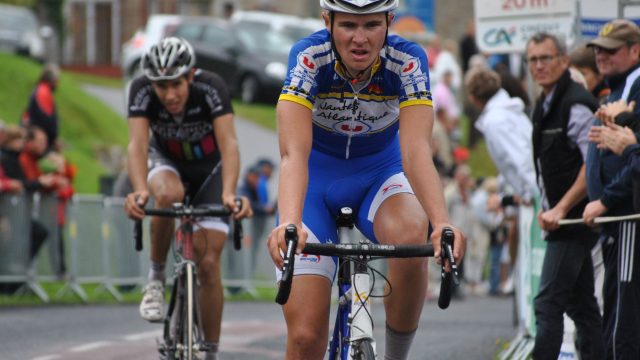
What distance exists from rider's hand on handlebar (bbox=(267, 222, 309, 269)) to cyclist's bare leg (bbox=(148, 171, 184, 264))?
3843 millimetres

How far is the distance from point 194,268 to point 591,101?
2833mm

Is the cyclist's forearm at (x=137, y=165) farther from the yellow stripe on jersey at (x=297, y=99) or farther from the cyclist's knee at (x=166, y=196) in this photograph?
the yellow stripe on jersey at (x=297, y=99)

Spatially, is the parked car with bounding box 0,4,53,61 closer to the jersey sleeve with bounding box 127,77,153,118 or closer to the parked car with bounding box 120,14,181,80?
the parked car with bounding box 120,14,181,80

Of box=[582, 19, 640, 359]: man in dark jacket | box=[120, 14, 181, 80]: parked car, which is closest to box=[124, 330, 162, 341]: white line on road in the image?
box=[582, 19, 640, 359]: man in dark jacket

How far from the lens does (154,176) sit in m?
10.3

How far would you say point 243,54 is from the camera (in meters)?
35.5

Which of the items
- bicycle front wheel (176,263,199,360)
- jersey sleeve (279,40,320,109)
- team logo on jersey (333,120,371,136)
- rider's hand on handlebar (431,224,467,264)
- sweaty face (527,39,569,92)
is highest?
jersey sleeve (279,40,320,109)

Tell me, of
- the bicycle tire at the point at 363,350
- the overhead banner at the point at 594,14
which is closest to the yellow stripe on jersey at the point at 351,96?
the bicycle tire at the point at 363,350

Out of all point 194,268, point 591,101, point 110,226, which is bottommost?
point 110,226

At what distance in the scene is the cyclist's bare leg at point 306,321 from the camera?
6816 mm

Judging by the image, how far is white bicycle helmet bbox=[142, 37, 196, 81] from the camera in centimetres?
992

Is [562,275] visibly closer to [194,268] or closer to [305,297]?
[194,268]

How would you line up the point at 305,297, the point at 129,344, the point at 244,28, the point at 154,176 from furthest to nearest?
1. the point at 244,28
2. the point at 129,344
3. the point at 154,176
4. the point at 305,297

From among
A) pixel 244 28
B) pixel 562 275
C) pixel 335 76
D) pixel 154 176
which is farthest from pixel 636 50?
pixel 244 28
